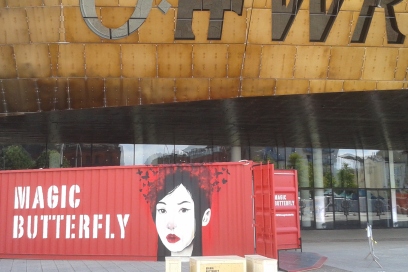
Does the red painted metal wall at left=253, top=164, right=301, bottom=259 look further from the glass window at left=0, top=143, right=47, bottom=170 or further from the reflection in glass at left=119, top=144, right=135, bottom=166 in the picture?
the glass window at left=0, top=143, right=47, bottom=170

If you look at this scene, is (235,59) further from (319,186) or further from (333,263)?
(319,186)

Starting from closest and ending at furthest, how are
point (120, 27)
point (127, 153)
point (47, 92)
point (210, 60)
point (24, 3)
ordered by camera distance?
1. point (24, 3)
2. point (120, 27)
3. point (210, 60)
4. point (47, 92)
5. point (127, 153)

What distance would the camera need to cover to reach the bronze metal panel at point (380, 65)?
17.3 meters

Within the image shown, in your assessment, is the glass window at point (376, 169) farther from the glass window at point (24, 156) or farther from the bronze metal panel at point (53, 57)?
the bronze metal panel at point (53, 57)

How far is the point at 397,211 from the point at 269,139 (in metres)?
10.7

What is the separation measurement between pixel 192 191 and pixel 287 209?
2.71 metres

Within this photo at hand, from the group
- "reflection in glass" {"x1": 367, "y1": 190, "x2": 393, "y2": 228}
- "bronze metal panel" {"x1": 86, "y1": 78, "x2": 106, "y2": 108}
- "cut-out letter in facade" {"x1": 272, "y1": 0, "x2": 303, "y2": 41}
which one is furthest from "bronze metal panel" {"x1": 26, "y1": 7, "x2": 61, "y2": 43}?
"reflection in glass" {"x1": 367, "y1": 190, "x2": 393, "y2": 228}

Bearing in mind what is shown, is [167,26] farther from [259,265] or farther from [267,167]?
[259,265]

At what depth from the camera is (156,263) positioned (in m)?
13.7

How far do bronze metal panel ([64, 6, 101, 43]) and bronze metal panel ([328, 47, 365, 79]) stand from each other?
27.2 feet

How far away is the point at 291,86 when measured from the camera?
1717 cm

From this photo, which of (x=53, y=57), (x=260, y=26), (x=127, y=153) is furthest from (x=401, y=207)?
(x=53, y=57)

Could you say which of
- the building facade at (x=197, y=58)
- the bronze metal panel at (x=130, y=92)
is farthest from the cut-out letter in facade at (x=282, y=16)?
the bronze metal panel at (x=130, y=92)

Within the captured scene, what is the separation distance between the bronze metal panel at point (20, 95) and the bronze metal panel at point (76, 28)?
7.26ft
